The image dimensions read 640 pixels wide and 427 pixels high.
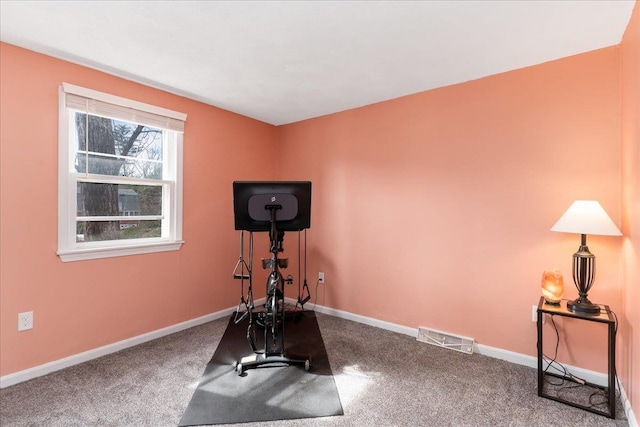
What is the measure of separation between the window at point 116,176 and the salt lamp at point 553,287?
308 cm

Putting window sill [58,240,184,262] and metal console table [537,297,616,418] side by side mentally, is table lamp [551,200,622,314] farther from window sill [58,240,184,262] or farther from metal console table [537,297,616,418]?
window sill [58,240,184,262]

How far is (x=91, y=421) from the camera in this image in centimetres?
178

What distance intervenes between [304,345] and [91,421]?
1.54 meters

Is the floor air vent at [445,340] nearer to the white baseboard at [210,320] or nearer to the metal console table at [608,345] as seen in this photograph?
the white baseboard at [210,320]

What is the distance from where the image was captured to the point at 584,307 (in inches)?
77.3

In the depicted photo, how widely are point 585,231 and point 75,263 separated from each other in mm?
3536

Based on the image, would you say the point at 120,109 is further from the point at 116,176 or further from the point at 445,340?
the point at 445,340

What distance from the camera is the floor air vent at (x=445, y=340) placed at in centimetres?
265

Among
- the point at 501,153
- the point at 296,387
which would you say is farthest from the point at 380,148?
the point at 296,387

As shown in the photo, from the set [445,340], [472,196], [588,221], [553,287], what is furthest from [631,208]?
[445,340]

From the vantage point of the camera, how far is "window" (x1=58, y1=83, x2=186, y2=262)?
2389 mm

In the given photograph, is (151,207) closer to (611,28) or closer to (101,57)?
(101,57)

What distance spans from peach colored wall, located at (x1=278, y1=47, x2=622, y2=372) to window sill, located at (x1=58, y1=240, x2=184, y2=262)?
1583 millimetres

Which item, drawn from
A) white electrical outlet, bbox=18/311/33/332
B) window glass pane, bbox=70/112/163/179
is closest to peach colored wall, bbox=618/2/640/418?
window glass pane, bbox=70/112/163/179
